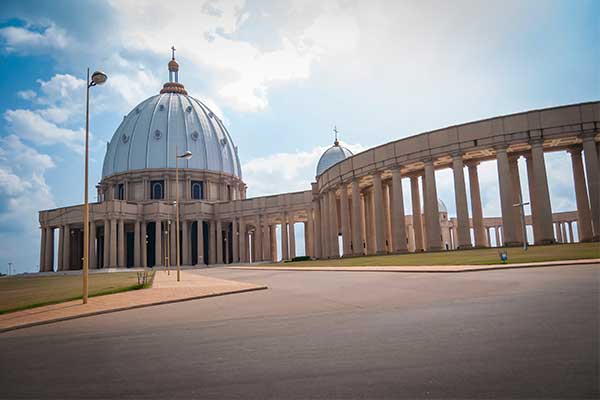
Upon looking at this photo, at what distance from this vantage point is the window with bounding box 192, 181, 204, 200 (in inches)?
3706

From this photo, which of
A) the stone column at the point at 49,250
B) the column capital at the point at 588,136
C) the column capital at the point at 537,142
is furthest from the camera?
the stone column at the point at 49,250

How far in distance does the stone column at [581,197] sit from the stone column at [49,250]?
80.9 metres

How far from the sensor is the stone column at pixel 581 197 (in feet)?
131

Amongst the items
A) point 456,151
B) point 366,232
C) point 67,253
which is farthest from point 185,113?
point 456,151

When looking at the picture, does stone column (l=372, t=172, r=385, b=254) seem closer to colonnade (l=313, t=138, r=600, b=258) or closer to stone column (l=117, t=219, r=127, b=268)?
colonnade (l=313, t=138, r=600, b=258)

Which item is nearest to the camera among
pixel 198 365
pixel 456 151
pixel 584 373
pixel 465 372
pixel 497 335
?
pixel 584 373

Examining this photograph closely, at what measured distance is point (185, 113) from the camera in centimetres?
10112

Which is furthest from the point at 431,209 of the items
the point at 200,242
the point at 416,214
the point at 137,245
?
the point at 137,245

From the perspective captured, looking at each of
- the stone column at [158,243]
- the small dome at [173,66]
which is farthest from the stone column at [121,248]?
the small dome at [173,66]

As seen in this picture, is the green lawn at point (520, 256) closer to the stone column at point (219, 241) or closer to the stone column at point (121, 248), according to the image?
the stone column at point (121, 248)

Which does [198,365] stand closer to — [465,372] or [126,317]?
[465,372]

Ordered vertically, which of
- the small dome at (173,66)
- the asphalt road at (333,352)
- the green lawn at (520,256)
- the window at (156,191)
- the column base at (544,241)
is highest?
the small dome at (173,66)

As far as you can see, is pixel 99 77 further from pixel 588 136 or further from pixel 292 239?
pixel 292 239

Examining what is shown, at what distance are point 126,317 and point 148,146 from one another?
8899 cm
